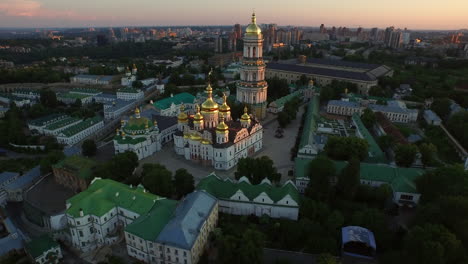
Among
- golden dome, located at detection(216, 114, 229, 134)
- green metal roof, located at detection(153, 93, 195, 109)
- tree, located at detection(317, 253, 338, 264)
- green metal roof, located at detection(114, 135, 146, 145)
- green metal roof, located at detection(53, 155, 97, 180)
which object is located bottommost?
tree, located at detection(317, 253, 338, 264)

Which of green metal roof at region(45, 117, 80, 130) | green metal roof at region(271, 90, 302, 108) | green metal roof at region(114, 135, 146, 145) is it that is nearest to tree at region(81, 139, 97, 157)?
green metal roof at region(114, 135, 146, 145)

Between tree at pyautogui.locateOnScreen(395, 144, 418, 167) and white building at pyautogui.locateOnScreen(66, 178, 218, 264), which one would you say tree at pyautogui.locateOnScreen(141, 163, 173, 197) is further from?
A: tree at pyautogui.locateOnScreen(395, 144, 418, 167)

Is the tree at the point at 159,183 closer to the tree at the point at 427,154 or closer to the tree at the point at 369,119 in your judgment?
the tree at the point at 427,154

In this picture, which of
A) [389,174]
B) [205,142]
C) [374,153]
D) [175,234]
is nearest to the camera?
[175,234]

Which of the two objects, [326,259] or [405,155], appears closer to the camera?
[326,259]

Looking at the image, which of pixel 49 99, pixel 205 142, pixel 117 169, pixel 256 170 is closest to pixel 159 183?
pixel 117 169

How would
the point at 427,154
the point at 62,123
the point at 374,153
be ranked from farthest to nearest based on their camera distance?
the point at 62,123 → the point at 374,153 → the point at 427,154

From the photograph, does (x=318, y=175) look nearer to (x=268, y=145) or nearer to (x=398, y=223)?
(x=398, y=223)

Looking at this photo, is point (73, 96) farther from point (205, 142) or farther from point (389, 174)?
point (389, 174)
